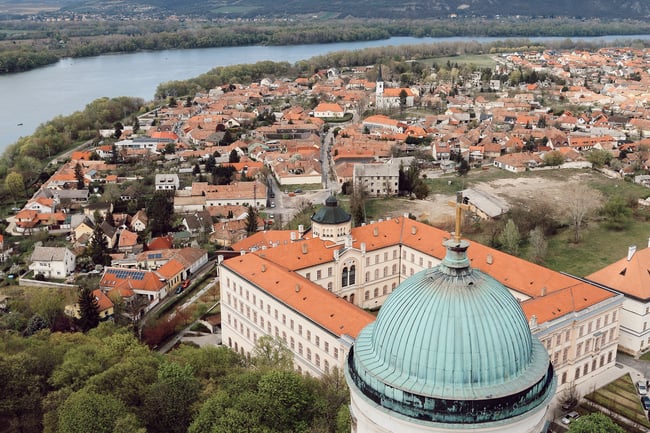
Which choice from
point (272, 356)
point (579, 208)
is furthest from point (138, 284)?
point (579, 208)

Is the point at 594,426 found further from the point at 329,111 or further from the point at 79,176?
the point at 329,111

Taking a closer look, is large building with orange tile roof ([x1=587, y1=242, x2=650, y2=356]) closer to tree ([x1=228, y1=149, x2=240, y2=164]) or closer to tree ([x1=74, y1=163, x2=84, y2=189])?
tree ([x1=228, y1=149, x2=240, y2=164])

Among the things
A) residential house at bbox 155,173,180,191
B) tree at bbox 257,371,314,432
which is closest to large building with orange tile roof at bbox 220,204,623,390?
tree at bbox 257,371,314,432

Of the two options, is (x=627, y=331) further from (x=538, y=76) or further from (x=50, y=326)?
(x=538, y=76)

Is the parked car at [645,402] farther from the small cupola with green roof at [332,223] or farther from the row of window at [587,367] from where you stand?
the small cupola with green roof at [332,223]

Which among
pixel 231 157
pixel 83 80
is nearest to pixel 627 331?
pixel 231 157

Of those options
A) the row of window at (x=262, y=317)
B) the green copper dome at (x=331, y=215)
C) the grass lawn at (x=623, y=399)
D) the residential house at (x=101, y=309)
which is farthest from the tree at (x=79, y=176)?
the grass lawn at (x=623, y=399)

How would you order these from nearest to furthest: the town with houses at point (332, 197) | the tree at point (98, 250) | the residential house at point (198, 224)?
the town with houses at point (332, 197), the tree at point (98, 250), the residential house at point (198, 224)
